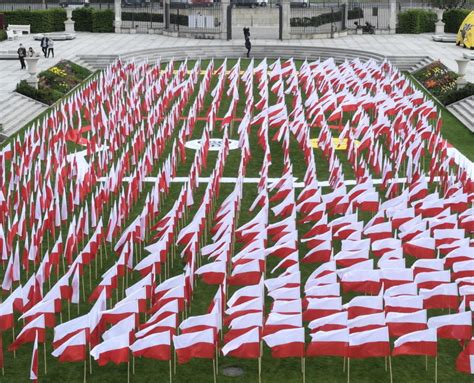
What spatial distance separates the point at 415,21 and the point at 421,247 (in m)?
58.5

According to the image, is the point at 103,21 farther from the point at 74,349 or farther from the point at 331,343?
the point at 331,343

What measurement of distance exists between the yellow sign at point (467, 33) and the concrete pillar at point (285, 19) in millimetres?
13558

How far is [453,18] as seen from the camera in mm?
83188

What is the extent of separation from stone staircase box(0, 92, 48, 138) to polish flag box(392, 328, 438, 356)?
29.1 metres

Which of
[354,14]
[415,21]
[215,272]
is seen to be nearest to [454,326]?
[215,272]

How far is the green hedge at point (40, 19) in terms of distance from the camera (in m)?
84.3

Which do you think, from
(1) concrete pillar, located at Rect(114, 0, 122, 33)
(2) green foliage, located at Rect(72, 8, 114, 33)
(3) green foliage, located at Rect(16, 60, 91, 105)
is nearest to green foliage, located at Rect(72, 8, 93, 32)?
(2) green foliage, located at Rect(72, 8, 114, 33)

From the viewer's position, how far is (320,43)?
7725cm

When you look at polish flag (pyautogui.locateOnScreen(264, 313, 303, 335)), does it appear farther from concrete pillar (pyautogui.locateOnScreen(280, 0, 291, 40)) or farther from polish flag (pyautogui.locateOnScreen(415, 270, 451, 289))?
concrete pillar (pyautogui.locateOnScreen(280, 0, 291, 40))

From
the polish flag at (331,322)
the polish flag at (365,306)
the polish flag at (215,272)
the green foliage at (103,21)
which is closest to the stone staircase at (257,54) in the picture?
the green foliage at (103,21)

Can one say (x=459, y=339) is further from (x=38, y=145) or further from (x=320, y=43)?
(x=320, y=43)

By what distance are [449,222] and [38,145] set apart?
62.6 feet

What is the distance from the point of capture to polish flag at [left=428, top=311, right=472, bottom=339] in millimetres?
23234

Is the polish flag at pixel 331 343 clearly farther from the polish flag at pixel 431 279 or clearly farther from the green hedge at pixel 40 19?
the green hedge at pixel 40 19
